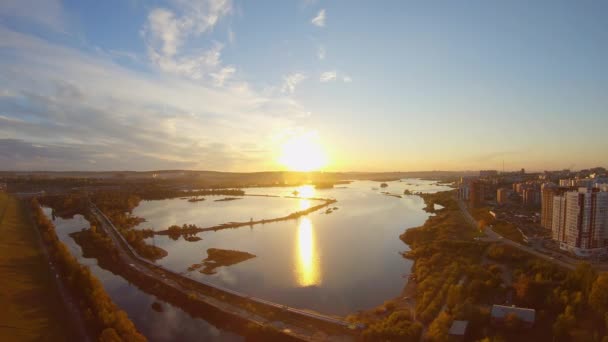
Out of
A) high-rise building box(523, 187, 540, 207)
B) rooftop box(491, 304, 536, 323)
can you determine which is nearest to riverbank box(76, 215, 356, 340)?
rooftop box(491, 304, 536, 323)

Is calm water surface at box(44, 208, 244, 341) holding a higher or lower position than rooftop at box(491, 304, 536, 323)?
lower

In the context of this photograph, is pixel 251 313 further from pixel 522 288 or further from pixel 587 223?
pixel 587 223

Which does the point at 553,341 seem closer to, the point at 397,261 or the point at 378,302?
the point at 378,302

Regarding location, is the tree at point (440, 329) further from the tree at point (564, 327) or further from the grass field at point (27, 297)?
the grass field at point (27, 297)

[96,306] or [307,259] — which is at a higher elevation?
[96,306]

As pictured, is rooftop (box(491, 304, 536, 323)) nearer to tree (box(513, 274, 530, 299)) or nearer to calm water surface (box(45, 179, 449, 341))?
tree (box(513, 274, 530, 299))

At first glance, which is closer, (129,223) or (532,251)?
(532,251)

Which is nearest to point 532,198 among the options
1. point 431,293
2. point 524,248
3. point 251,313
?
point 524,248
